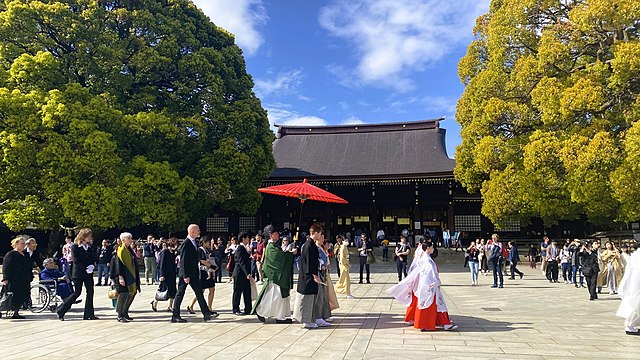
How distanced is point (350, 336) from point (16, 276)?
273 inches

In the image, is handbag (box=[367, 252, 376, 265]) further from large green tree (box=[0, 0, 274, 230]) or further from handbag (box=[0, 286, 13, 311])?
handbag (box=[0, 286, 13, 311])

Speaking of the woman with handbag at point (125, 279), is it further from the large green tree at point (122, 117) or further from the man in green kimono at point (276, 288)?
the large green tree at point (122, 117)

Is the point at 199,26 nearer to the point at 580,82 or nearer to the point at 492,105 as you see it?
the point at 492,105

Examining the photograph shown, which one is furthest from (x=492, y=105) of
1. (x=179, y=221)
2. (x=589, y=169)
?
(x=179, y=221)

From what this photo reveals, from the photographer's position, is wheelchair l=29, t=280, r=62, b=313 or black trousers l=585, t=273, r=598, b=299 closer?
wheelchair l=29, t=280, r=62, b=313

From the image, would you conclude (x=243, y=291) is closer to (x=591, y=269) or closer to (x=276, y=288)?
(x=276, y=288)

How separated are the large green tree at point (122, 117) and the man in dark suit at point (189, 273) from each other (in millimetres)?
9722

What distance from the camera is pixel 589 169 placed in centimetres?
1578

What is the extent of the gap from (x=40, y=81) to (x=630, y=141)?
845 inches

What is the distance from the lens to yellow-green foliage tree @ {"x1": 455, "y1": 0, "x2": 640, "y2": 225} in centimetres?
1559

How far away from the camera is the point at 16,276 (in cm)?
890

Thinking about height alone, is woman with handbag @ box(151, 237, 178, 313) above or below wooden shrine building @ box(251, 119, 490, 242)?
below

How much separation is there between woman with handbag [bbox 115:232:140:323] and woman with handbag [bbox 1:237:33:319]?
2267mm

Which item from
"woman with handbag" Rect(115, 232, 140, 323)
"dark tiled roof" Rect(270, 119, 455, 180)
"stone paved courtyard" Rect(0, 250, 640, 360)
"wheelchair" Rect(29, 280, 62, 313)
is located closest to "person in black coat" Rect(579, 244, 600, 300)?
"stone paved courtyard" Rect(0, 250, 640, 360)
